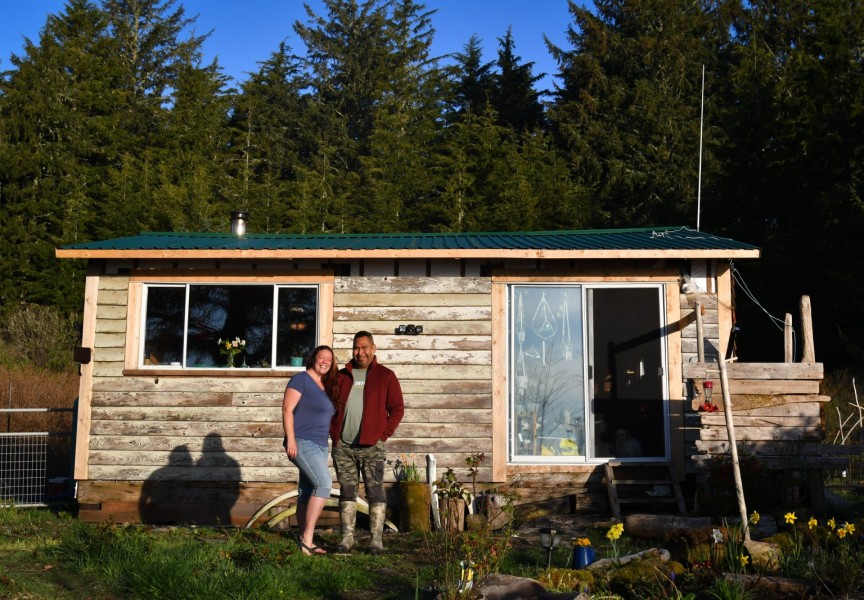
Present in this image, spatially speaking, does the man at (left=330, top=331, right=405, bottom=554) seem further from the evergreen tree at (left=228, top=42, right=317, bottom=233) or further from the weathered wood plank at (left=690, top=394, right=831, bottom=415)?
the evergreen tree at (left=228, top=42, right=317, bottom=233)

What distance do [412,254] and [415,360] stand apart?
3.71ft

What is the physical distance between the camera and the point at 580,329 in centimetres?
973

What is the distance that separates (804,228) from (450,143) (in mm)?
10334

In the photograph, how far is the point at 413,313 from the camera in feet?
32.1

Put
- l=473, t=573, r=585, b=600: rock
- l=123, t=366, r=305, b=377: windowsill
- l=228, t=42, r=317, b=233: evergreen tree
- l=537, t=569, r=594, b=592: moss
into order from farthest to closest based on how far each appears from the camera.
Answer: l=228, t=42, r=317, b=233: evergreen tree
l=123, t=366, r=305, b=377: windowsill
l=537, t=569, r=594, b=592: moss
l=473, t=573, r=585, b=600: rock

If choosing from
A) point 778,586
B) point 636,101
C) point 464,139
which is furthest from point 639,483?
point 636,101

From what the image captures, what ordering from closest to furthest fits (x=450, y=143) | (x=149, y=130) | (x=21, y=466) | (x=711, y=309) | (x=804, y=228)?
(x=711, y=309), (x=21, y=466), (x=804, y=228), (x=450, y=143), (x=149, y=130)

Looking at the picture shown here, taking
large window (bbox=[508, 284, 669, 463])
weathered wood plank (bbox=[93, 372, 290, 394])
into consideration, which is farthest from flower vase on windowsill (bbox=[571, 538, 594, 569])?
weathered wood plank (bbox=[93, 372, 290, 394])

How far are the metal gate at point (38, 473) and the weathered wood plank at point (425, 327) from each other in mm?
3188

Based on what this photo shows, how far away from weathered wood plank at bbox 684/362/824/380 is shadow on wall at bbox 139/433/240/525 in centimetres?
474

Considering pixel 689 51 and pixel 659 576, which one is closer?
pixel 659 576

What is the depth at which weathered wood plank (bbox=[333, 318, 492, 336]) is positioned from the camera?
9711 millimetres

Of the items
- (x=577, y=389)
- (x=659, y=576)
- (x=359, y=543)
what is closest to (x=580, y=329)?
(x=577, y=389)

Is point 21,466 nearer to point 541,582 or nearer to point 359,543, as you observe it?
point 359,543
